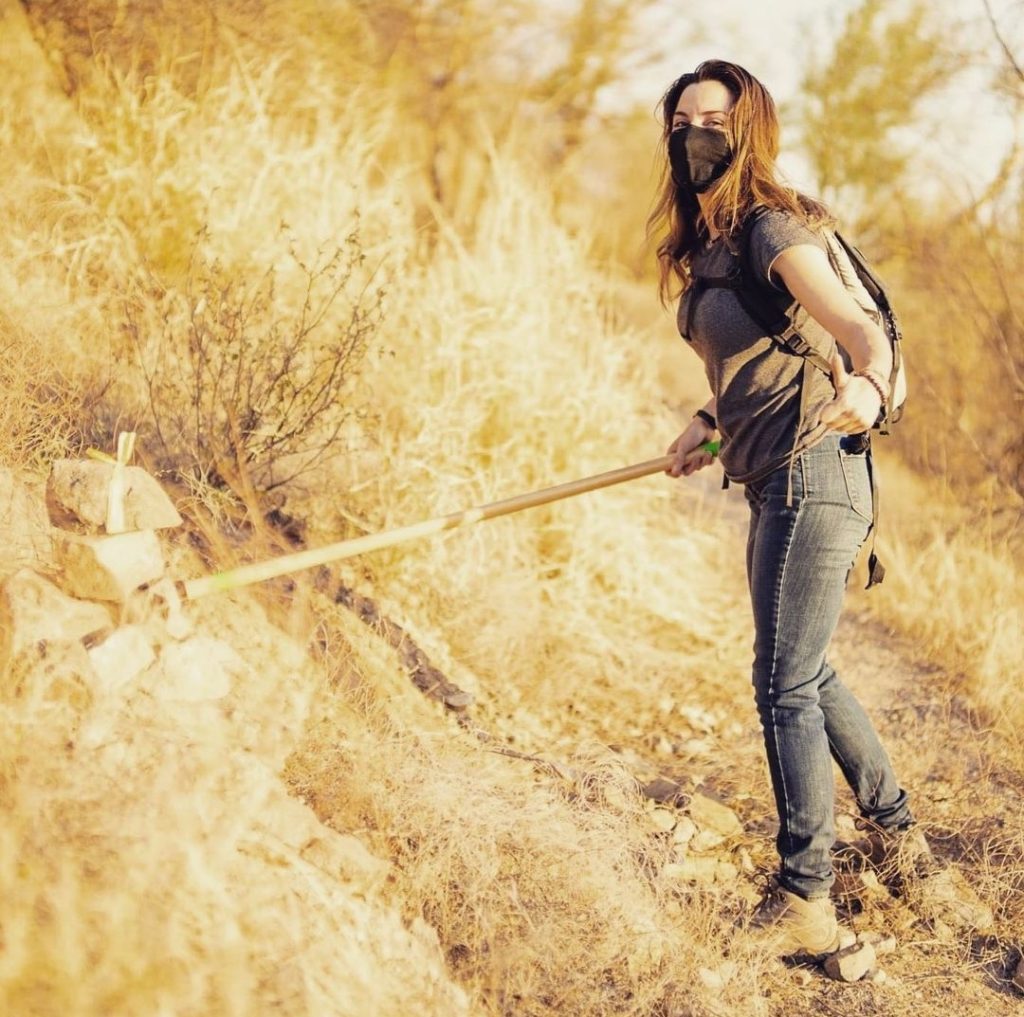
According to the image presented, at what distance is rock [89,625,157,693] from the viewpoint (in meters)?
2.31

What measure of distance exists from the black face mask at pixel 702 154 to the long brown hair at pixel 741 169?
→ 35 mm

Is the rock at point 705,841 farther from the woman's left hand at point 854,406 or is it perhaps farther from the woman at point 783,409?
the woman's left hand at point 854,406

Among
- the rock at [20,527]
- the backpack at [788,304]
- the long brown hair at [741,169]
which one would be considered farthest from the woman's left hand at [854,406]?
the rock at [20,527]

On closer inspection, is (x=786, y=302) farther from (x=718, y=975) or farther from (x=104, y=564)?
(x=104, y=564)

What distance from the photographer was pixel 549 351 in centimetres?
464

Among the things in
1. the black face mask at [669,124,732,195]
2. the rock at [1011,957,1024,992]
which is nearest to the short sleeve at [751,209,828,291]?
the black face mask at [669,124,732,195]

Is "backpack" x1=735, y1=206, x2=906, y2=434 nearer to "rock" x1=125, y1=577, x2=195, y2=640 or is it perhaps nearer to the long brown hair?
the long brown hair

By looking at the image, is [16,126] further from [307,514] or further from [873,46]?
[873,46]

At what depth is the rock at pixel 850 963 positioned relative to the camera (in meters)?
2.47

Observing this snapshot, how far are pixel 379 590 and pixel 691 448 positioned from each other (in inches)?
60.2

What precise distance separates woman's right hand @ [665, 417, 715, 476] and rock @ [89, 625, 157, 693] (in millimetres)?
1427

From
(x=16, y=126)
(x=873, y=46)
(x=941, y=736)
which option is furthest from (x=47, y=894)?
(x=873, y=46)

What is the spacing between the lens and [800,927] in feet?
8.18

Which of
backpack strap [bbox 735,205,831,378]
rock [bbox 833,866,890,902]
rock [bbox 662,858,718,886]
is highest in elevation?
backpack strap [bbox 735,205,831,378]
